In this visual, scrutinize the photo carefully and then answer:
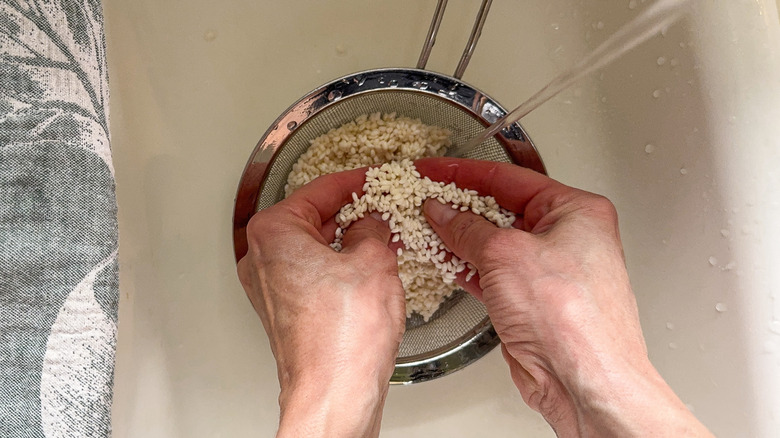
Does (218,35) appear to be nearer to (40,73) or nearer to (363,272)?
(40,73)

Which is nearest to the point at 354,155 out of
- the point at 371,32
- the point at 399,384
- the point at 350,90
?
the point at 350,90

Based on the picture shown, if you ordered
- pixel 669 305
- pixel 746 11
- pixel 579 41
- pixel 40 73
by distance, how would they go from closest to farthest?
pixel 40 73, pixel 746 11, pixel 669 305, pixel 579 41

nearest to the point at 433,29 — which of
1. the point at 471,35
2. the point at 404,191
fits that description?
the point at 471,35

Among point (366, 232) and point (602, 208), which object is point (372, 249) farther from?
point (602, 208)

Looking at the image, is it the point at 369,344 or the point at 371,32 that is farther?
the point at 371,32

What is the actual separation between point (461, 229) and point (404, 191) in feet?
0.31

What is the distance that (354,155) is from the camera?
75 centimetres

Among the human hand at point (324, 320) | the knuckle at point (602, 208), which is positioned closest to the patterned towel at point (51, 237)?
the human hand at point (324, 320)

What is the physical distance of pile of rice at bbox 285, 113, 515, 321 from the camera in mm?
685

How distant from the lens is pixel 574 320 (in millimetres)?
495

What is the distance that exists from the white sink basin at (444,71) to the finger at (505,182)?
0.19 metres

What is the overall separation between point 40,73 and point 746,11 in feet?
2.37

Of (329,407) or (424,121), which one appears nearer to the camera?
(329,407)

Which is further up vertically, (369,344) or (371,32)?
(371,32)
